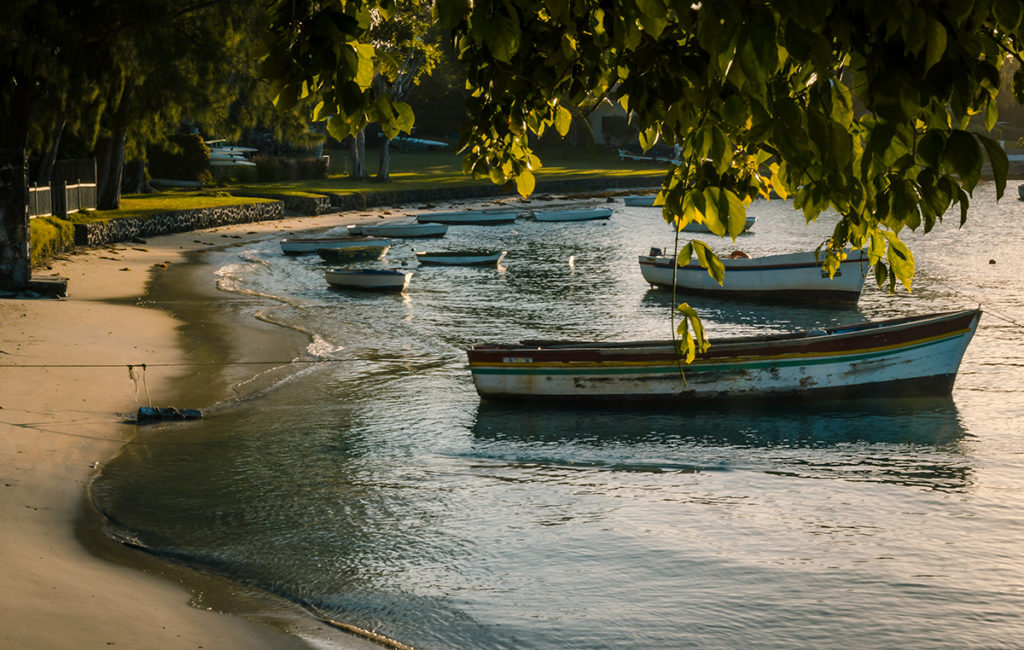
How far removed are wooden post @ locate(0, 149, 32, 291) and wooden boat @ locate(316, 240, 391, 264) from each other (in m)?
14.9

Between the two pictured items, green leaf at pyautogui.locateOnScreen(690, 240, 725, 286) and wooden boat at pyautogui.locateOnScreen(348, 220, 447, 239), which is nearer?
green leaf at pyautogui.locateOnScreen(690, 240, 725, 286)

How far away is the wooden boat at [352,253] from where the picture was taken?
125 feet

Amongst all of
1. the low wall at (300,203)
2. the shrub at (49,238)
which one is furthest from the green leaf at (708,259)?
the low wall at (300,203)

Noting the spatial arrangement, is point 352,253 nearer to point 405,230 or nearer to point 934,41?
point 405,230

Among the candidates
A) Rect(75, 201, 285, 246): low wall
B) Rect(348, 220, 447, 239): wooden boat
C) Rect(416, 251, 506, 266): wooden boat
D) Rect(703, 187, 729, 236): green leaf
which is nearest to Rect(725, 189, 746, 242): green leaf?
Rect(703, 187, 729, 236): green leaf

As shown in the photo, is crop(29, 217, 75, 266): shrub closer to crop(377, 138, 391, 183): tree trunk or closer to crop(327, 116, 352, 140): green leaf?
crop(327, 116, 352, 140): green leaf

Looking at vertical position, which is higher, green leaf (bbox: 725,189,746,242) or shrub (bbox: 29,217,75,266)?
green leaf (bbox: 725,189,746,242)

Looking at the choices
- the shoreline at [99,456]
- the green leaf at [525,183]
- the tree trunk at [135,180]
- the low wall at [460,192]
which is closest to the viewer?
the green leaf at [525,183]

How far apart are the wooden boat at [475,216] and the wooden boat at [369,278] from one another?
22.1 metres

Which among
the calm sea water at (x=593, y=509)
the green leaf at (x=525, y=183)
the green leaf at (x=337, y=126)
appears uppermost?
the green leaf at (x=337, y=126)

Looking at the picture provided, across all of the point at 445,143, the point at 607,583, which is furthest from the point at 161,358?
the point at 445,143

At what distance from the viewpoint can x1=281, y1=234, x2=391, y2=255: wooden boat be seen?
38.8m

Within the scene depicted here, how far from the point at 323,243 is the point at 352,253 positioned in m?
1.21

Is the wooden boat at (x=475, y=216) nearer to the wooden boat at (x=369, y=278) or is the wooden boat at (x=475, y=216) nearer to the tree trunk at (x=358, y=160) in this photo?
the tree trunk at (x=358, y=160)
